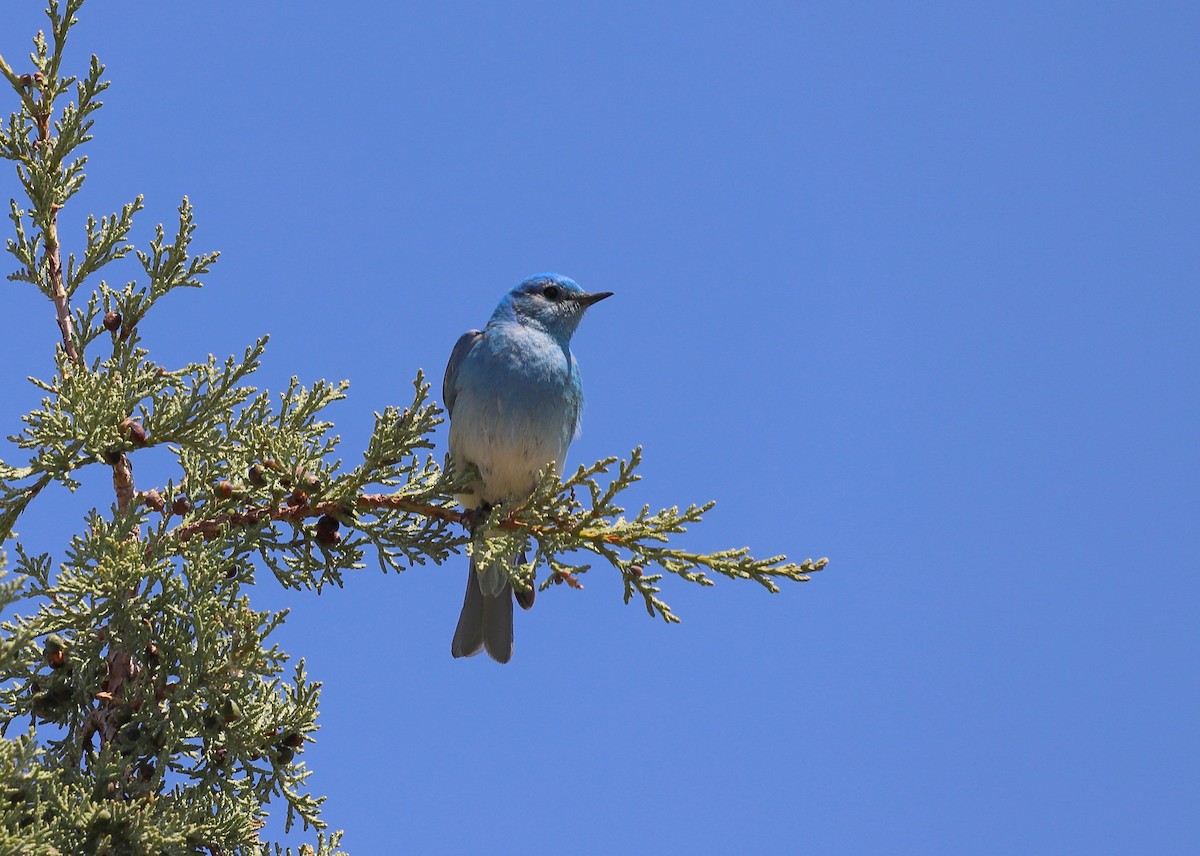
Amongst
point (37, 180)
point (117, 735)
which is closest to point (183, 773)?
point (117, 735)

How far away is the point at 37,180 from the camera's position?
5047 millimetres

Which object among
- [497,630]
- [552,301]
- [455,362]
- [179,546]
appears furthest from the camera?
[552,301]

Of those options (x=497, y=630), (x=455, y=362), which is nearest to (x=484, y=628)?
(x=497, y=630)

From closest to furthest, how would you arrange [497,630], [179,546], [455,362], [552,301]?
[179,546] < [497,630] < [455,362] < [552,301]

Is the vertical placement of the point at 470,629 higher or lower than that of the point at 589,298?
lower

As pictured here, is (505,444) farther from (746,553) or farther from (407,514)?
(746,553)

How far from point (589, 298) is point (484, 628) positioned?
2.13m

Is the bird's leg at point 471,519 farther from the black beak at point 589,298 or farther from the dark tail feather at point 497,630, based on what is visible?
the black beak at point 589,298

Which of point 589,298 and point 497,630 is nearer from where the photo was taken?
point 497,630

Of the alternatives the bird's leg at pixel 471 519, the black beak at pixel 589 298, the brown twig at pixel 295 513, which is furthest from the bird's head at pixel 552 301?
the brown twig at pixel 295 513

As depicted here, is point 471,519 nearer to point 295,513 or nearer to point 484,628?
point 295,513

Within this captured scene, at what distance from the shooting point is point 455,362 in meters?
7.29

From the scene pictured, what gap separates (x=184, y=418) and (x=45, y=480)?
1.72 ft

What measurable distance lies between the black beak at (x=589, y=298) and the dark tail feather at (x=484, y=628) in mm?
1822
